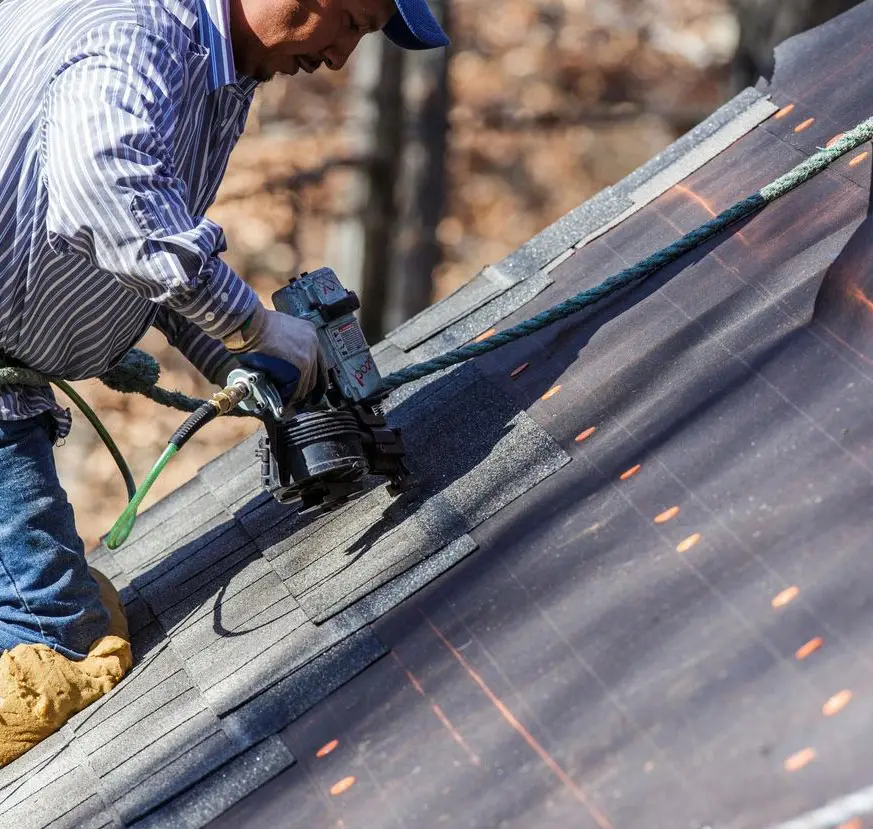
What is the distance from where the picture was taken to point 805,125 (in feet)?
11.5

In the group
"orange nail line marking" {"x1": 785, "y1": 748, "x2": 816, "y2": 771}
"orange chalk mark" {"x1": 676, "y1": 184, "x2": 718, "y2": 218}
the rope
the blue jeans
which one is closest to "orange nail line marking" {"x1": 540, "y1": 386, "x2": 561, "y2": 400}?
the rope

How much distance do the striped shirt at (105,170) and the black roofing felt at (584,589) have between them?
2.14 feet

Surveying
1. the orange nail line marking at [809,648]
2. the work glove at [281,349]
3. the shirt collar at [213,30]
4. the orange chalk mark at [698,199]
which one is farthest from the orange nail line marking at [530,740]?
the orange chalk mark at [698,199]

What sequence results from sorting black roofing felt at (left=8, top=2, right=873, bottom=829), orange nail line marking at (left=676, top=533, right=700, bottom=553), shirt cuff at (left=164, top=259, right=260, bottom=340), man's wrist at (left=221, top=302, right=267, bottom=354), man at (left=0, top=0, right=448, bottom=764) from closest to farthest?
black roofing felt at (left=8, top=2, right=873, bottom=829) → orange nail line marking at (left=676, top=533, right=700, bottom=553) → man at (left=0, top=0, right=448, bottom=764) → shirt cuff at (left=164, top=259, right=260, bottom=340) → man's wrist at (left=221, top=302, right=267, bottom=354)

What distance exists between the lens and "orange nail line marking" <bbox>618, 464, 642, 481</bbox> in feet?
8.74

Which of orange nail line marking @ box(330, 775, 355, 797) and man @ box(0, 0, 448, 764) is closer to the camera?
orange nail line marking @ box(330, 775, 355, 797)

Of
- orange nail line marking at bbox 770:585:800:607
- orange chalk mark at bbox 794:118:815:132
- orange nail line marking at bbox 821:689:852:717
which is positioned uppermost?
orange nail line marking at bbox 821:689:852:717

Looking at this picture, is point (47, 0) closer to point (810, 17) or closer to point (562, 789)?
point (562, 789)

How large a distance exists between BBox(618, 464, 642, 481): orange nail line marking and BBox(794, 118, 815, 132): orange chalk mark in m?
1.34

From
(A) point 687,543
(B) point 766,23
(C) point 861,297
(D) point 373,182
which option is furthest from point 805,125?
(D) point 373,182

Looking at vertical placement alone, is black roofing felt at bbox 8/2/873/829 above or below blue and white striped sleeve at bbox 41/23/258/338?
below

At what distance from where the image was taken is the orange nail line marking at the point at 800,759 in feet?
6.29

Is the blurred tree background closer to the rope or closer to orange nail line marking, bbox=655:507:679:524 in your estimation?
the rope

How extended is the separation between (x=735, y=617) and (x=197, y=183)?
5.30 feet
